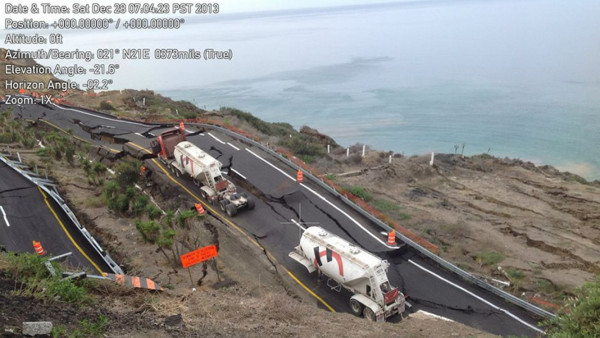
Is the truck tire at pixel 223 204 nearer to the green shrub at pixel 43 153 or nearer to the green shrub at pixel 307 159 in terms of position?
the green shrub at pixel 307 159

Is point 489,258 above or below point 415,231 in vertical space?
below

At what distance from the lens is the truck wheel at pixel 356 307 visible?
1534cm

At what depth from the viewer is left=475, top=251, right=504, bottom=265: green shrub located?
63.6ft

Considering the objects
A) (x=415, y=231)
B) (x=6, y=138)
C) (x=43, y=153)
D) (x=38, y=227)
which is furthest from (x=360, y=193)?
(x=6, y=138)

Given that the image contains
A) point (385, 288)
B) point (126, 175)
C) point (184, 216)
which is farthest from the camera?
point (126, 175)

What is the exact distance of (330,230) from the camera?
21.2 m

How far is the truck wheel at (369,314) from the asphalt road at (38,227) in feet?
39.4

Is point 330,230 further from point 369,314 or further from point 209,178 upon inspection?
point 209,178

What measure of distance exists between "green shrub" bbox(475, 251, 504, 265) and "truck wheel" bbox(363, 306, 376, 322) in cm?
838

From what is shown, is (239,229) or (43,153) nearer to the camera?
(239,229)

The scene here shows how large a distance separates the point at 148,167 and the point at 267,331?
21918 millimetres

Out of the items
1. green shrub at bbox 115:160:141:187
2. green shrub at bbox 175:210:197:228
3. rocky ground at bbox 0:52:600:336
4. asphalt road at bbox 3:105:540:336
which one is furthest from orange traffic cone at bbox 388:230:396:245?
green shrub at bbox 115:160:141:187

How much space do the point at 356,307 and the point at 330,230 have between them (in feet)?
20.4

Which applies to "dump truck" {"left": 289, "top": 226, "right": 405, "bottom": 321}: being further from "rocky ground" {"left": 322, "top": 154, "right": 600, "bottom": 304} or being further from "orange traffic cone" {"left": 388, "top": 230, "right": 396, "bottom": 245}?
"rocky ground" {"left": 322, "top": 154, "right": 600, "bottom": 304}
